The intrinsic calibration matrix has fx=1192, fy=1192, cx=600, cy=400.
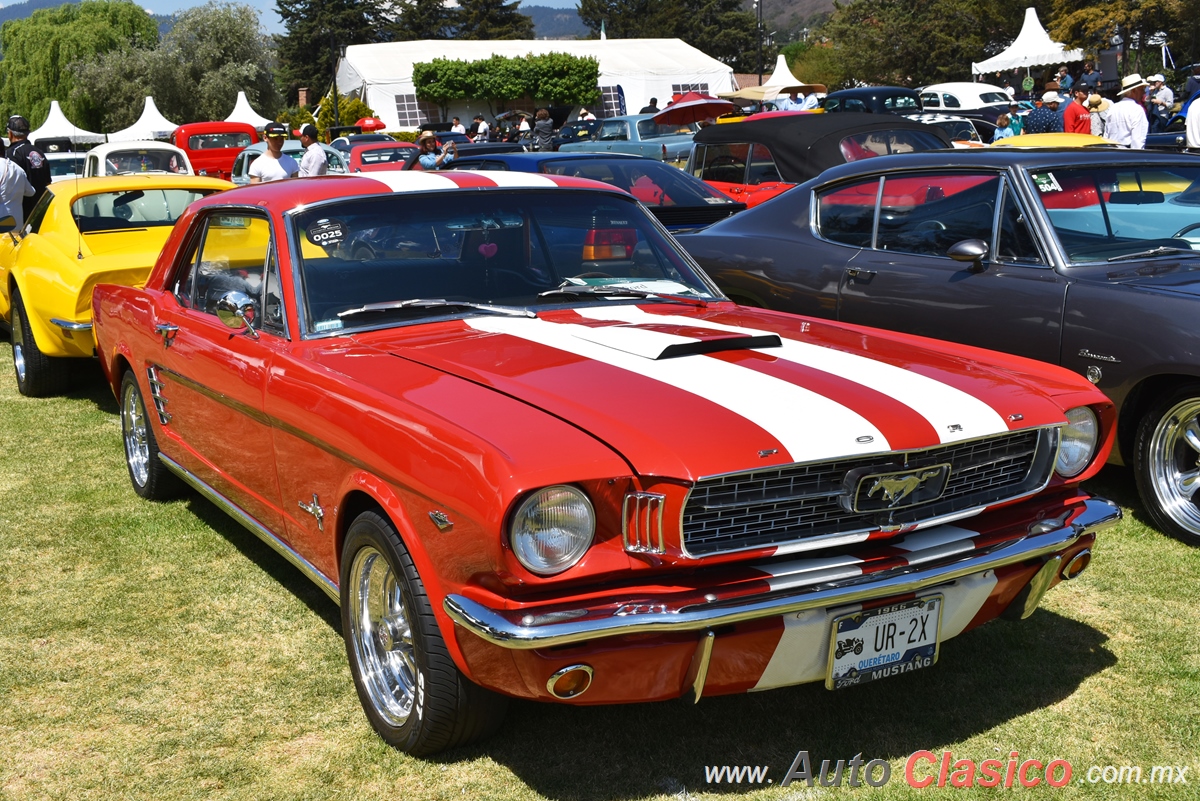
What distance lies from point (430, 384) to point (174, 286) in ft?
7.77

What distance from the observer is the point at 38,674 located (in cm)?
399

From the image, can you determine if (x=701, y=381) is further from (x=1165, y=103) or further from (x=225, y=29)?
(x=225, y=29)

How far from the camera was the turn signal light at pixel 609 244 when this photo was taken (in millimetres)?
4480

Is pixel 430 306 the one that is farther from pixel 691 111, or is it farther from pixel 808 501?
pixel 691 111

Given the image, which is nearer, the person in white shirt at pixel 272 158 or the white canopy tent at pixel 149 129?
the person in white shirt at pixel 272 158

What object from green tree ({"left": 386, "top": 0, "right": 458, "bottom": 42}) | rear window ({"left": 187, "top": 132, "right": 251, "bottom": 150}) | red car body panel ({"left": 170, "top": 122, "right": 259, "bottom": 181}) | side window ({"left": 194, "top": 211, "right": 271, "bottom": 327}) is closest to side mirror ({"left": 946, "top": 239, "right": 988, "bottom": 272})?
side window ({"left": 194, "top": 211, "right": 271, "bottom": 327})

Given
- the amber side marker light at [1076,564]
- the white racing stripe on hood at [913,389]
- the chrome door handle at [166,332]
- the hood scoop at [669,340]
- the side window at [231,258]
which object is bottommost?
the amber side marker light at [1076,564]

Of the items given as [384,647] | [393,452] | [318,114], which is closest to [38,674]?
[384,647]

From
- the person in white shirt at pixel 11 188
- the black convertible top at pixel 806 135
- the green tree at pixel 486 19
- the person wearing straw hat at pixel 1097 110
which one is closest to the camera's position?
the person in white shirt at pixel 11 188

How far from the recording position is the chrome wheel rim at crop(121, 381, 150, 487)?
568cm

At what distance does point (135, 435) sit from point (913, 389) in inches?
160

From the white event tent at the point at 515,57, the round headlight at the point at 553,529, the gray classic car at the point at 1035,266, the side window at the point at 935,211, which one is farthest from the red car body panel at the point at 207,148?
the round headlight at the point at 553,529

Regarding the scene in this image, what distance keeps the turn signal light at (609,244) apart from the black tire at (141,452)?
2.29 metres

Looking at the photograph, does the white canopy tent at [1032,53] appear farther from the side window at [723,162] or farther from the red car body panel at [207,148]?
the side window at [723,162]
